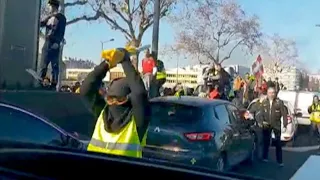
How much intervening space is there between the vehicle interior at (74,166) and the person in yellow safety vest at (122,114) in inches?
112

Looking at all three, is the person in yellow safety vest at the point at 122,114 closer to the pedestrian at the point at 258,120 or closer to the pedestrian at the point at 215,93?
the pedestrian at the point at 258,120

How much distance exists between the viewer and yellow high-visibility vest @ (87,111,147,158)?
20.0ft

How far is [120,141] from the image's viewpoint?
20.1 feet

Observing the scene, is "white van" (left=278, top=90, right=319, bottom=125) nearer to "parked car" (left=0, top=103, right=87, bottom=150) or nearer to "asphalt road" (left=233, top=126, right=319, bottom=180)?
"asphalt road" (left=233, top=126, right=319, bottom=180)

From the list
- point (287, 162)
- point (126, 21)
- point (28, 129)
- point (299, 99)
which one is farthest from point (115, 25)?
point (28, 129)

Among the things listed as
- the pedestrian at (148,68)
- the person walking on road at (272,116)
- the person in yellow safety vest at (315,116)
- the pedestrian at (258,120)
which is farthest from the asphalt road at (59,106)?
the person in yellow safety vest at (315,116)

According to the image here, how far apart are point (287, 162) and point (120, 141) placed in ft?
32.3

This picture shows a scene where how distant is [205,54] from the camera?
6906cm

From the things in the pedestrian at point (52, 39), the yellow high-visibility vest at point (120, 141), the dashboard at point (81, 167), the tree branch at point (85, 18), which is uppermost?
the tree branch at point (85, 18)

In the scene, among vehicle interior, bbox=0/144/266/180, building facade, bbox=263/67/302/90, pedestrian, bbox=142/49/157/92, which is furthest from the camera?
building facade, bbox=263/67/302/90

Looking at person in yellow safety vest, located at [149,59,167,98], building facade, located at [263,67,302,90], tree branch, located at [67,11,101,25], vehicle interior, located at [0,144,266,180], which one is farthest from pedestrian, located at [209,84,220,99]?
building facade, located at [263,67,302,90]

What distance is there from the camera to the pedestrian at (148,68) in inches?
693

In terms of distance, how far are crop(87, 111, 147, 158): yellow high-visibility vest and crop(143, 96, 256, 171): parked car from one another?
3.24 meters

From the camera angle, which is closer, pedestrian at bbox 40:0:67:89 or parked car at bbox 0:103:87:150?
parked car at bbox 0:103:87:150
